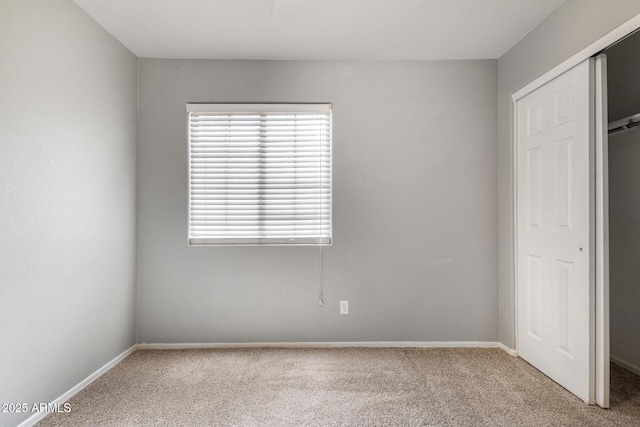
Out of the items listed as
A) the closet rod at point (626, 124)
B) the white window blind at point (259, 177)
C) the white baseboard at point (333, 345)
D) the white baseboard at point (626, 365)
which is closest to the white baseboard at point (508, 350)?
the white baseboard at point (333, 345)

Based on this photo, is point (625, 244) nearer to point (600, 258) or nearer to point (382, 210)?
point (600, 258)

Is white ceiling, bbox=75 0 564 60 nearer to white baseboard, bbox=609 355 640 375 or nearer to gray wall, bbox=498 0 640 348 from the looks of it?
gray wall, bbox=498 0 640 348

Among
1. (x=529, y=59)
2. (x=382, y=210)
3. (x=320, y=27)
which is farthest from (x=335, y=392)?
(x=529, y=59)

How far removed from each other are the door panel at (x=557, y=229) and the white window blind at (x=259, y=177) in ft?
5.25

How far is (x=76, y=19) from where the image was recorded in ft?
7.82

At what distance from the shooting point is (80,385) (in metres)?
2.42

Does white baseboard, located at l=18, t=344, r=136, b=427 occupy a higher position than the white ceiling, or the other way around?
the white ceiling

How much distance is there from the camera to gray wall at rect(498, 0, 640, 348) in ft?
6.82

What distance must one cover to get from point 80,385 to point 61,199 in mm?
Result: 1252

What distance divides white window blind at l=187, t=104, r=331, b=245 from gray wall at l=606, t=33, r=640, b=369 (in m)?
2.26

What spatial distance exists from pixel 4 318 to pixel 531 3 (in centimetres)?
358

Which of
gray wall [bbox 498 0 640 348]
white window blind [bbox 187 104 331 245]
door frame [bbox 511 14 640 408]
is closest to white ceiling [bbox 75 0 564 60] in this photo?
gray wall [bbox 498 0 640 348]

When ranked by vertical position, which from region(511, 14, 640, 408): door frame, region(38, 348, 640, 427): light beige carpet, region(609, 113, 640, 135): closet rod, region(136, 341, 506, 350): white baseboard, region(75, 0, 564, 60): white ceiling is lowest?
region(38, 348, 640, 427): light beige carpet

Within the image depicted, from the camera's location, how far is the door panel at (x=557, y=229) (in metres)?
2.22
